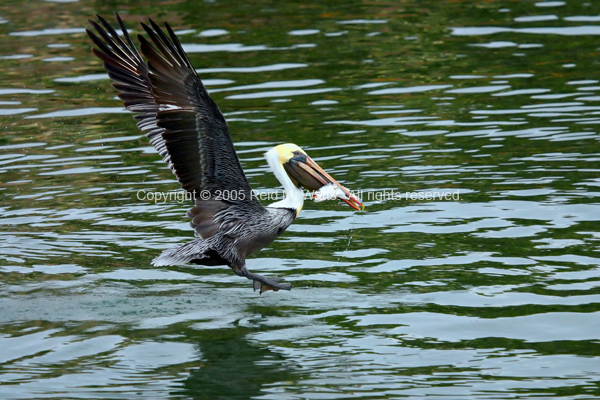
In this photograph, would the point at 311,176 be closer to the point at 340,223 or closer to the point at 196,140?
the point at 196,140

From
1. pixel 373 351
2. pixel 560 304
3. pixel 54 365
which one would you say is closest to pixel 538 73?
pixel 560 304

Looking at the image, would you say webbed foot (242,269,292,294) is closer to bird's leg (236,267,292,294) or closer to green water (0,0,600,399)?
bird's leg (236,267,292,294)

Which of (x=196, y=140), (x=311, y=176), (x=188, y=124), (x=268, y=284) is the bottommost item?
(x=268, y=284)

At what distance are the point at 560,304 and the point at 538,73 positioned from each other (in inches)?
274

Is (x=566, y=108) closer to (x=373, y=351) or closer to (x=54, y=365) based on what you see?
(x=373, y=351)

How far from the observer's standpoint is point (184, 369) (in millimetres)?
5156

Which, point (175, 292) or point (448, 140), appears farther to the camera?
point (448, 140)

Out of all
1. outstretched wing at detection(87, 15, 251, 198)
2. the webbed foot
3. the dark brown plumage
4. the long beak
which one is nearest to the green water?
the webbed foot

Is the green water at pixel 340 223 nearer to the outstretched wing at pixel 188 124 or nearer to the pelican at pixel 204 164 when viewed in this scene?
the pelican at pixel 204 164

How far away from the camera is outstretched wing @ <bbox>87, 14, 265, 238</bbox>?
19.4 ft

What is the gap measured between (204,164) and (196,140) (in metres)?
0.22

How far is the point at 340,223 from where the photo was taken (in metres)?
7.96

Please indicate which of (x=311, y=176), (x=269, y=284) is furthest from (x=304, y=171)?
(x=269, y=284)

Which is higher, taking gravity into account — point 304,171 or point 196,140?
point 196,140
